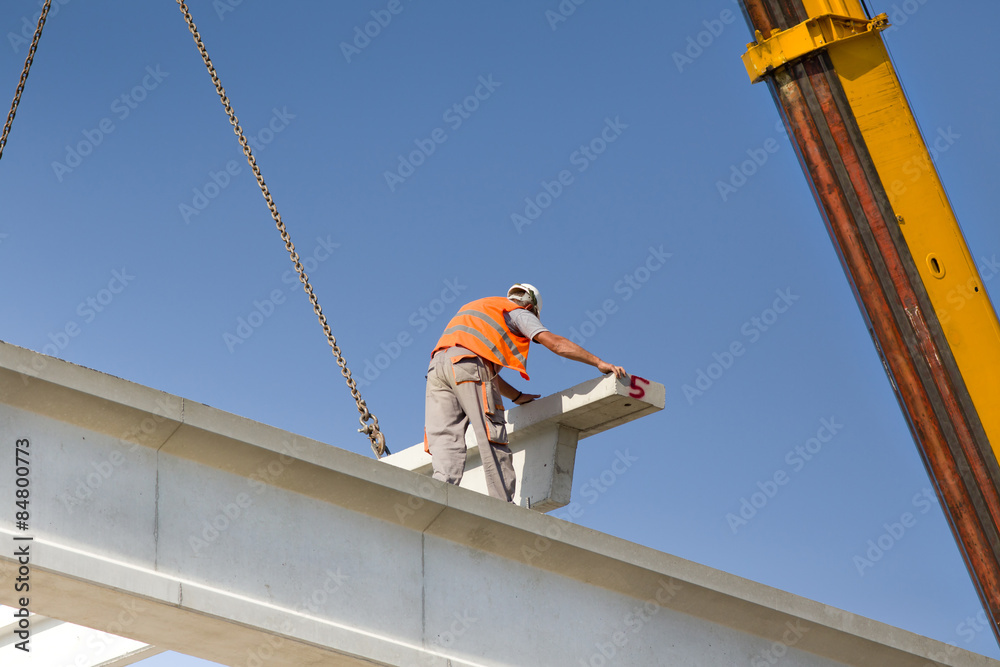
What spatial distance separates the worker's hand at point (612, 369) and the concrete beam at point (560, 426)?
0.16ft

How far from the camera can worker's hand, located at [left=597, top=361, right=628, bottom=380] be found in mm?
8125

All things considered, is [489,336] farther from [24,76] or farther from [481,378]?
[24,76]

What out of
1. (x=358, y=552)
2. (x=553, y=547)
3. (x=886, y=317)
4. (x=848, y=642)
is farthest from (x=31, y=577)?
(x=886, y=317)

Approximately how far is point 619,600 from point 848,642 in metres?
1.69

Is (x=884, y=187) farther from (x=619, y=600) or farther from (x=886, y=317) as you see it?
(x=619, y=600)

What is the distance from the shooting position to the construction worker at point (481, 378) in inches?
326

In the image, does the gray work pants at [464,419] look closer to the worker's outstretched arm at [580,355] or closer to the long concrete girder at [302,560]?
the worker's outstretched arm at [580,355]

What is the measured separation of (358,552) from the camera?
6.53m

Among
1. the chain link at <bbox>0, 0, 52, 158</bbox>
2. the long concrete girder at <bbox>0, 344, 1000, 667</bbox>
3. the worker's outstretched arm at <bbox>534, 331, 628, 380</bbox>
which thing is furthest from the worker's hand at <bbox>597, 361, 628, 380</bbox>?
the chain link at <bbox>0, 0, 52, 158</bbox>

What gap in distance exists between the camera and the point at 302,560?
635cm

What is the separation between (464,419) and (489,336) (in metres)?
0.63

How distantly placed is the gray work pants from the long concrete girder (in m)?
1.37

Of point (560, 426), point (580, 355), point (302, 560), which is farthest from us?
point (560, 426)

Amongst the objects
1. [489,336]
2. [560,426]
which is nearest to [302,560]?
[489,336]
